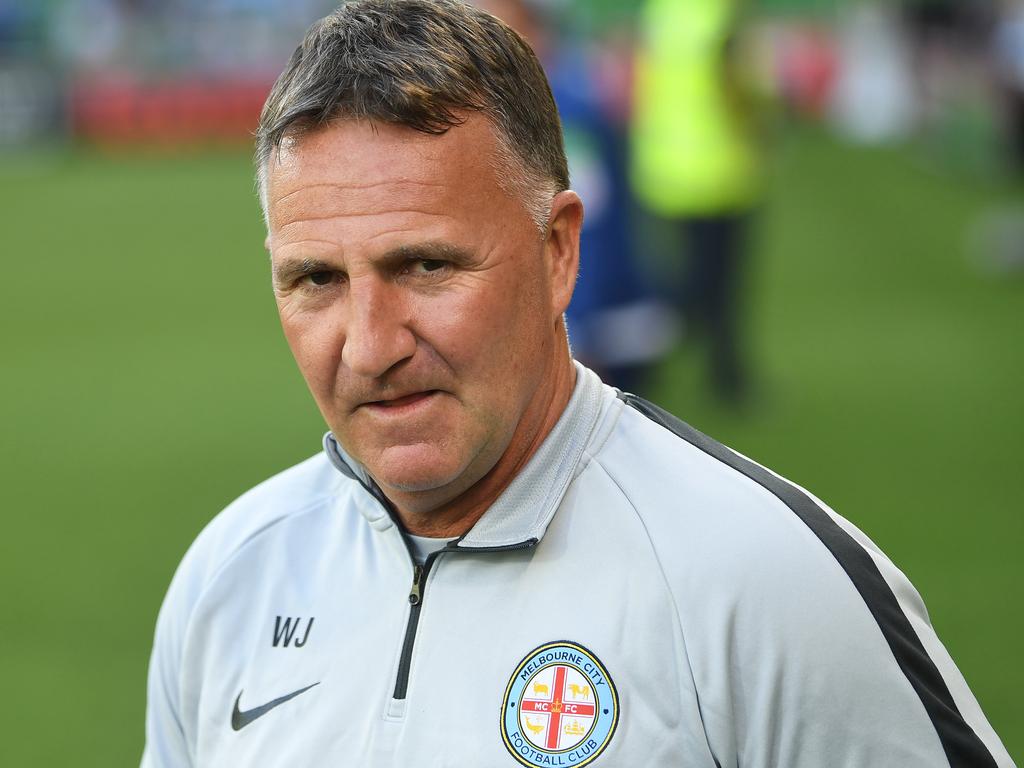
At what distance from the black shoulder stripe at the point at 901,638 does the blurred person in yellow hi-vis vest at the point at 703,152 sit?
6.57 m

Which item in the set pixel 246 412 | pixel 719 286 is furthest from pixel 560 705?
pixel 246 412

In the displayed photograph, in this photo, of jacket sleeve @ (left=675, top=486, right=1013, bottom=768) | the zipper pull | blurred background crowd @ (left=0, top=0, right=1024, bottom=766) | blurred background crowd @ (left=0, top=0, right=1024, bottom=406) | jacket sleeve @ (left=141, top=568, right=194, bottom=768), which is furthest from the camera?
blurred background crowd @ (left=0, top=0, right=1024, bottom=406)

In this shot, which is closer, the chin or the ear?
the chin

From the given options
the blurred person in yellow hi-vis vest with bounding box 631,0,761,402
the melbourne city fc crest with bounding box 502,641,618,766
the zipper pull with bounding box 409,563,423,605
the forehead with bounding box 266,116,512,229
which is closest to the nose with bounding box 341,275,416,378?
the forehead with bounding box 266,116,512,229

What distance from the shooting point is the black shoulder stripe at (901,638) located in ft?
5.88

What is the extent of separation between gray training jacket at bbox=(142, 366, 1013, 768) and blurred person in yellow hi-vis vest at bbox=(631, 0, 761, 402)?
21.0ft

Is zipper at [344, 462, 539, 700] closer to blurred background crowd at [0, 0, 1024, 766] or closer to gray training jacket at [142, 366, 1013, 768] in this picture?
gray training jacket at [142, 366, 1013, 768]

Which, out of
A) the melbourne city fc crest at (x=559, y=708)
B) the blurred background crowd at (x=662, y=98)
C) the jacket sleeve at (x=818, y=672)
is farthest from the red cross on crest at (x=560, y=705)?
the blurred background crowd at (x=662, y=98)

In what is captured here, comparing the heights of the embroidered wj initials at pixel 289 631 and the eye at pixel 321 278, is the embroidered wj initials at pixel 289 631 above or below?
below

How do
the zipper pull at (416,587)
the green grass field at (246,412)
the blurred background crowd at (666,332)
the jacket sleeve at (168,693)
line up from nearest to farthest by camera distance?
the zipper pull at (416,587) < the jacket sleeve at (168,693) < the green grass field at (246,412) < the blurred background crowd at (666,332)

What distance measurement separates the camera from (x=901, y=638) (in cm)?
181

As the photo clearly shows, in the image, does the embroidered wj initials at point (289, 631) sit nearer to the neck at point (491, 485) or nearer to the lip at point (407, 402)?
the neck at point (491, 485)

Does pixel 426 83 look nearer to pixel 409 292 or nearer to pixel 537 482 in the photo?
pixel 409 292

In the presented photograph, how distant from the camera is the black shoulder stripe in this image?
1.79 meters
